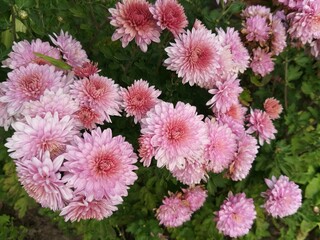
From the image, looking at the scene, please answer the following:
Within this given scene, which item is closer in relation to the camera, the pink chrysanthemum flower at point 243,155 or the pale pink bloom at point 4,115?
the pale pink bloom at point 4,115

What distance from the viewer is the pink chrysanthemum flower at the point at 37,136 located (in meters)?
1.08

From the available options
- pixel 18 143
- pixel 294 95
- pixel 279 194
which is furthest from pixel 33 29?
pixel 294 95

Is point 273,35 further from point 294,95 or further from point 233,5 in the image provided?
point 294,95

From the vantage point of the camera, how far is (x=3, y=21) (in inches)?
60.0

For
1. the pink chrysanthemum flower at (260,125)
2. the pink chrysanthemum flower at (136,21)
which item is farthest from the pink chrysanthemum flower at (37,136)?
the pink chrysanthemum flower at (260,125)

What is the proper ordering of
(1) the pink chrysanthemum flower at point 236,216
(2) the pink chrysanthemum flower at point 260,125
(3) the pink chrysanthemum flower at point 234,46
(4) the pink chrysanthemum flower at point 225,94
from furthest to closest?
(1) the pink chrysanthemum flower at point 236,216
(2) the pink chrysanthemum flower at point 260,125
(3) the pink chrysanthemum flower at point 234,46
(4) the pink chrysanthemum flower at point 225,94

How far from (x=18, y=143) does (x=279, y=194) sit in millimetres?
1182

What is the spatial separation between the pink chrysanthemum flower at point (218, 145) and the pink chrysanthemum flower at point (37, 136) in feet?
1.57

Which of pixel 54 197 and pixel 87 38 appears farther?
pixel 87 38

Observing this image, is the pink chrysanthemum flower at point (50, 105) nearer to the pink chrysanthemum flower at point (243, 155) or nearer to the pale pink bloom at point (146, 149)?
the pale pink bloom at point (146, 149)

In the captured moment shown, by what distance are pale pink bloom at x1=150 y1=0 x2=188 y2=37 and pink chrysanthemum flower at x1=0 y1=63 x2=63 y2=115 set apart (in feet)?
1.27

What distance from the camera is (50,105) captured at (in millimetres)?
1124

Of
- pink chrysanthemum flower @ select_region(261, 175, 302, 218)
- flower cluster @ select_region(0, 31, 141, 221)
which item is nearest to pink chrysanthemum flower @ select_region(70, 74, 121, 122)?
flower cluster @ select_region(0, 31, 141, 221)

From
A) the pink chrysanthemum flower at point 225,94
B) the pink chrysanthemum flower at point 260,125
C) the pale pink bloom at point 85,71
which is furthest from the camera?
the pink chrysanthemum flower at point 260,125
